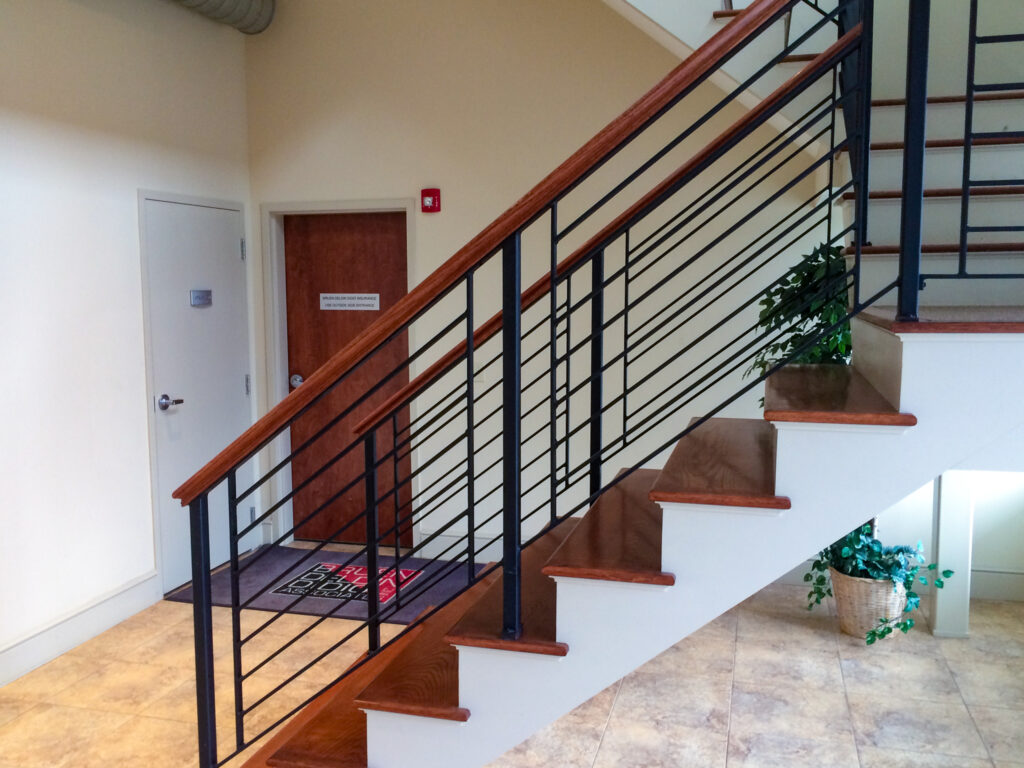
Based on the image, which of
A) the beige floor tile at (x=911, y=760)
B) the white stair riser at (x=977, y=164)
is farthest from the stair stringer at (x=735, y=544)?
the beige floor tile at (x=911, y=760)

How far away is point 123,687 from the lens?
3.43m

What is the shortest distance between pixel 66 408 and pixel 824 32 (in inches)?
135

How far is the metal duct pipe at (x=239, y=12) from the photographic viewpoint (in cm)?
432

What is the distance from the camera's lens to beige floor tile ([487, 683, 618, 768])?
9.49 feet

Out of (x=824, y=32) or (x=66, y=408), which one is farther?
(x=66, y=408)

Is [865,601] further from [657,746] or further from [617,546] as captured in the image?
[617,546]

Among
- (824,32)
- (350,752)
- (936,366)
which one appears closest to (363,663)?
(350,752)

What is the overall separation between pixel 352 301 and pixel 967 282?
353cm

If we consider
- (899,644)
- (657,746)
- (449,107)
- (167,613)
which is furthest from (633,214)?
(167,613)

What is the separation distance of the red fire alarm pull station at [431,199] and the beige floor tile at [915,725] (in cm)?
305

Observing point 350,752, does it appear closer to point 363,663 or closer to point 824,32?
point 363,663

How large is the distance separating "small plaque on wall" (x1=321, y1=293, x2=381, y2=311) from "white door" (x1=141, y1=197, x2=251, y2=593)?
47cm

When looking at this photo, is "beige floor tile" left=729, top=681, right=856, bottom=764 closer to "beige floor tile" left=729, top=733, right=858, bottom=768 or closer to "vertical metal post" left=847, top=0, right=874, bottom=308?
"beige floor tile" left=729, top=733, right=858, bottom=768

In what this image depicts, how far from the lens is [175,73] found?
4379 millimetres
